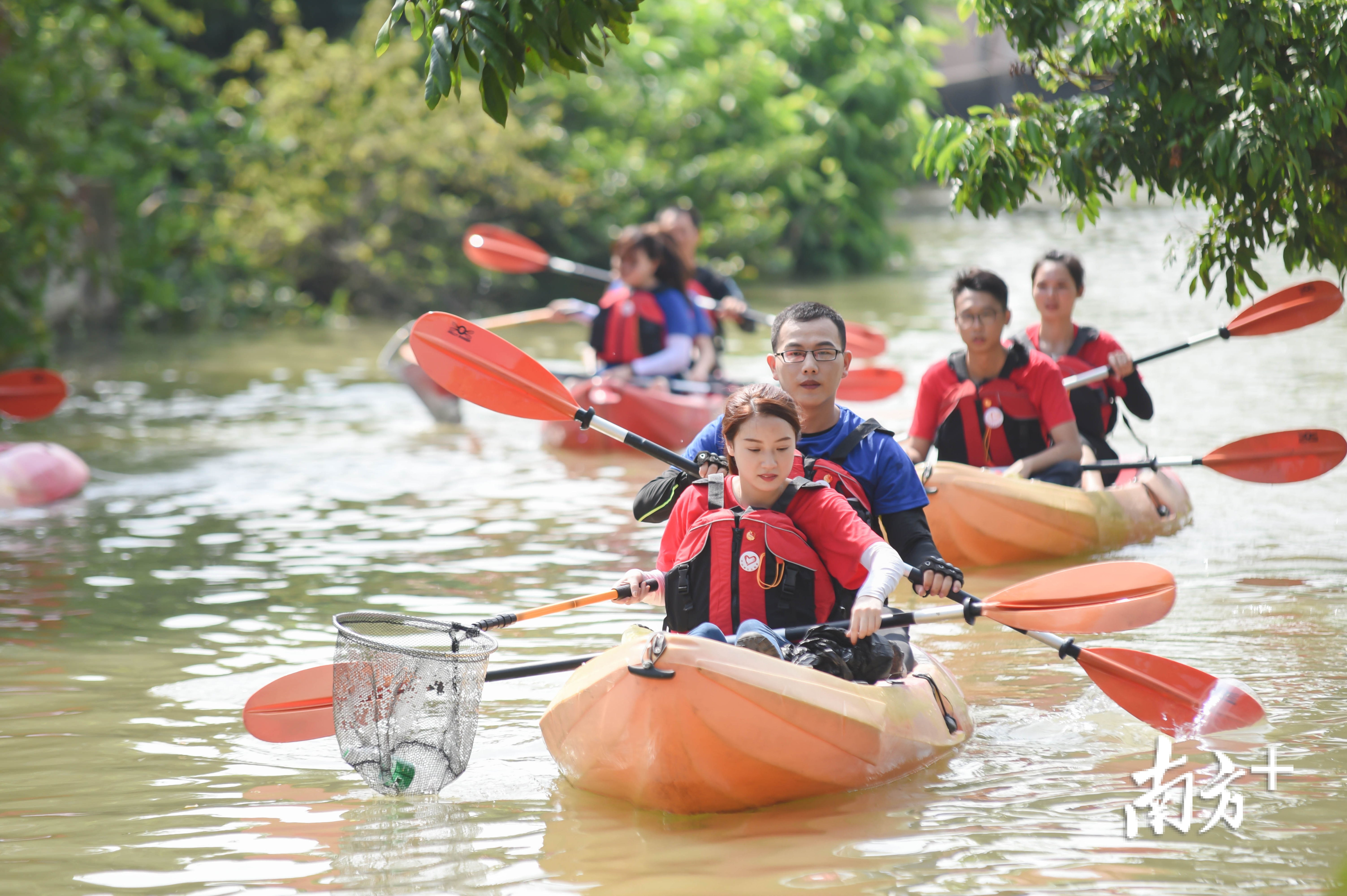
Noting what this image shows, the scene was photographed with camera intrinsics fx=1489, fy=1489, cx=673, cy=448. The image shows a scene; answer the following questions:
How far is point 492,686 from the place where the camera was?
5.04m

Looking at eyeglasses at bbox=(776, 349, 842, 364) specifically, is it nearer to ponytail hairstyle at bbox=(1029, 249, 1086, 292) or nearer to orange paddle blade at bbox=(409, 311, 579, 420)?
orange paddle blade at bbox=(409, 311, 579, 420)

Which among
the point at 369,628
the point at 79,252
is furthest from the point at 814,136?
the point at 369,628

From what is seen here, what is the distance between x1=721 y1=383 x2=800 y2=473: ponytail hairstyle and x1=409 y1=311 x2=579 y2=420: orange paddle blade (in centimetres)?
130

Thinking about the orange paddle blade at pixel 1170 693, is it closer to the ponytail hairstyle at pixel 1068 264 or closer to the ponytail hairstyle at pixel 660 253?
the ponytail hairstyle at pixel 1068 264

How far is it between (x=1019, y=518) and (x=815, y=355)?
2.38 meters

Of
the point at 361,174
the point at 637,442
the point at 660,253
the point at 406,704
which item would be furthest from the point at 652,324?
the point at 361,174

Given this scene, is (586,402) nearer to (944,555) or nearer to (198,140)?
(944,555)

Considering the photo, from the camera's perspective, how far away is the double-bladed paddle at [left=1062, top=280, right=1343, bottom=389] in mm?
6500

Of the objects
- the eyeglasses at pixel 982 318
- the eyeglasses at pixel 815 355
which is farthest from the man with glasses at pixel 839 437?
the eyeglasses at pixel 982 318

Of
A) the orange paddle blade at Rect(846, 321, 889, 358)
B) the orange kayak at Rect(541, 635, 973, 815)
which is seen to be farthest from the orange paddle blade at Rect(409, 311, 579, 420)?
the orange paddle blade at Rect(846, 321, 889, 358)

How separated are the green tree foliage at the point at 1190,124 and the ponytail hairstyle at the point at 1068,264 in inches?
39.3

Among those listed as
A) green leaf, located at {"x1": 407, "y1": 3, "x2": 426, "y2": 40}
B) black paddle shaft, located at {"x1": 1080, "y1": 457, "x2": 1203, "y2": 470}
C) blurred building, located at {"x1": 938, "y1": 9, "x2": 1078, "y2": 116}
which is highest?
blurred building, located at {"x1": 938, "y1": 9, "x2": 1078, "y2": 116}

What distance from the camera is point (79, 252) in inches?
595

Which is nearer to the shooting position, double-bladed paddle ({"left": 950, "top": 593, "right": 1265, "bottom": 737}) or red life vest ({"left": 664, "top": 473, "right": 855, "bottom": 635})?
red life vest ({"left": 664, "top": 473, "right": 855, "bottom": 635})
